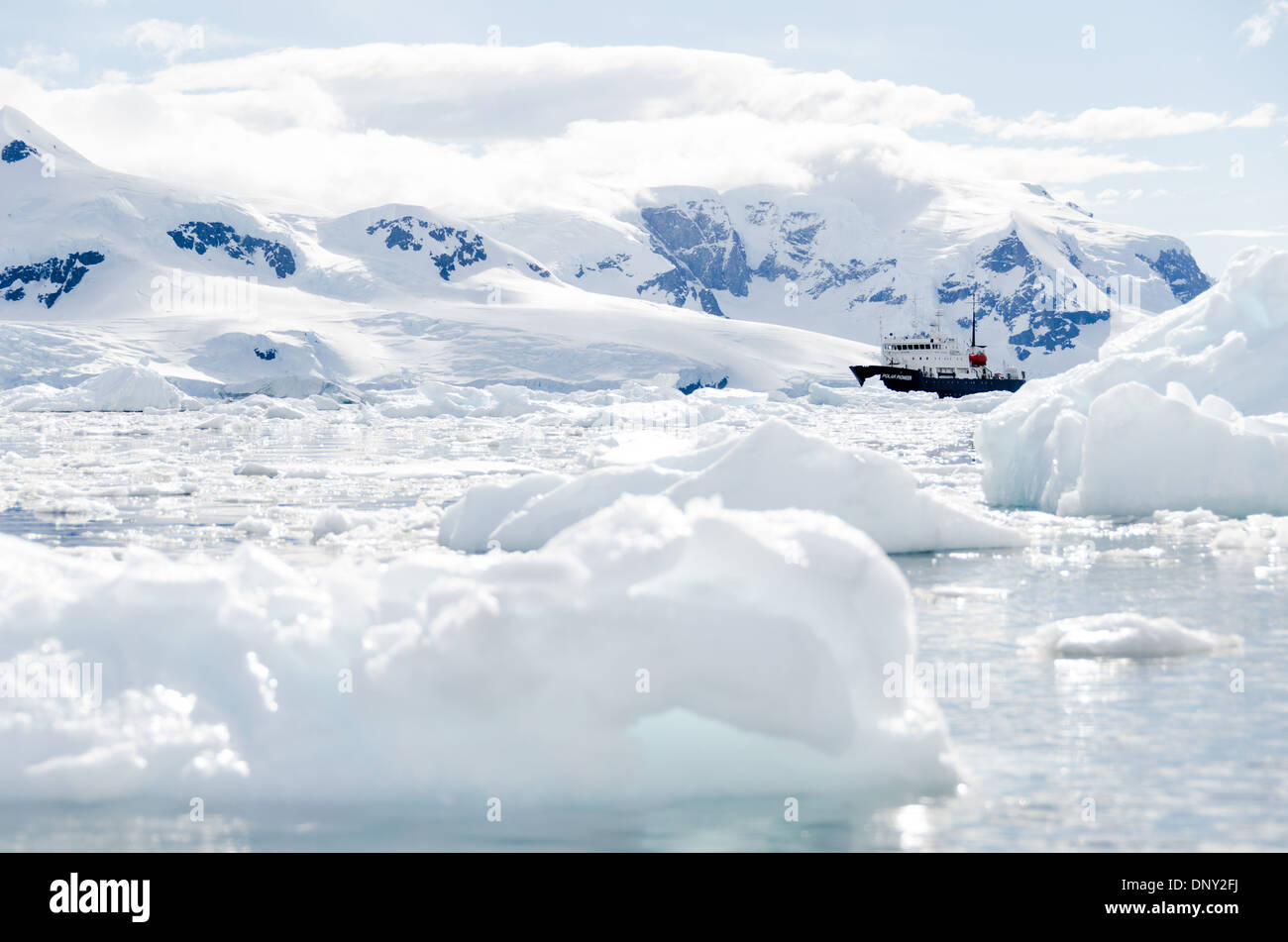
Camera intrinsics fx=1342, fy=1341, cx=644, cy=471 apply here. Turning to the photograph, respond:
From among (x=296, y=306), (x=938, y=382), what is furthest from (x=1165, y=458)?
(x=296, y=306)

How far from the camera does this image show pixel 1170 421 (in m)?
15.7

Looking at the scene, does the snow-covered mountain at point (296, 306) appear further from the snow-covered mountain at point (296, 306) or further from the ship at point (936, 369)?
the ship at point (936, 369)

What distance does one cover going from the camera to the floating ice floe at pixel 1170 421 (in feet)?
51.8

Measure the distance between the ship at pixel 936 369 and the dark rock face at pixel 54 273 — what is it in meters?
88.9

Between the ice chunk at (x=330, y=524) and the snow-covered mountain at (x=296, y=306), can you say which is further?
the snow-covered mountain at (x=296, y=306)

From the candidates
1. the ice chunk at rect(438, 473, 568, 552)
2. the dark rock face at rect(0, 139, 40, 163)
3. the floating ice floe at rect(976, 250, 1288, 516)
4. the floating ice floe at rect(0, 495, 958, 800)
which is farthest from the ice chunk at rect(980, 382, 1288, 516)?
the dark rock face at rect(0, 139, 40, 163)

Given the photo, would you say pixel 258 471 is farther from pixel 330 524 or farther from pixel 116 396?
pixel 116 396

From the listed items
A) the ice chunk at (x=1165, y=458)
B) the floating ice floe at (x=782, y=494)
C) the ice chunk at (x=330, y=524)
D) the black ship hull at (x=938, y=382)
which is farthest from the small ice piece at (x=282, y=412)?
the floating ice floe at (x=782, y=494)

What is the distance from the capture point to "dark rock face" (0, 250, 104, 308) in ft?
450

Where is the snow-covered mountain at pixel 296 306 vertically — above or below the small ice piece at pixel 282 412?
above

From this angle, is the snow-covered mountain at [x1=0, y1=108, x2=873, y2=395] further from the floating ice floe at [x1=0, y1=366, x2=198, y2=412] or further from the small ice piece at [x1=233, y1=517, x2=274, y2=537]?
the small ice piece at [x1=233, y1=517, x2=274, y2=537]

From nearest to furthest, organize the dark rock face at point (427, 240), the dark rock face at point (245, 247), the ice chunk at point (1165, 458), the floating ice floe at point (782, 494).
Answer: the floating ice floe at point (782, 494)
the ice chunk at point (1165, 458)
the dark rock face at point (245, 247)
the dark rock face at point (427, 240)
